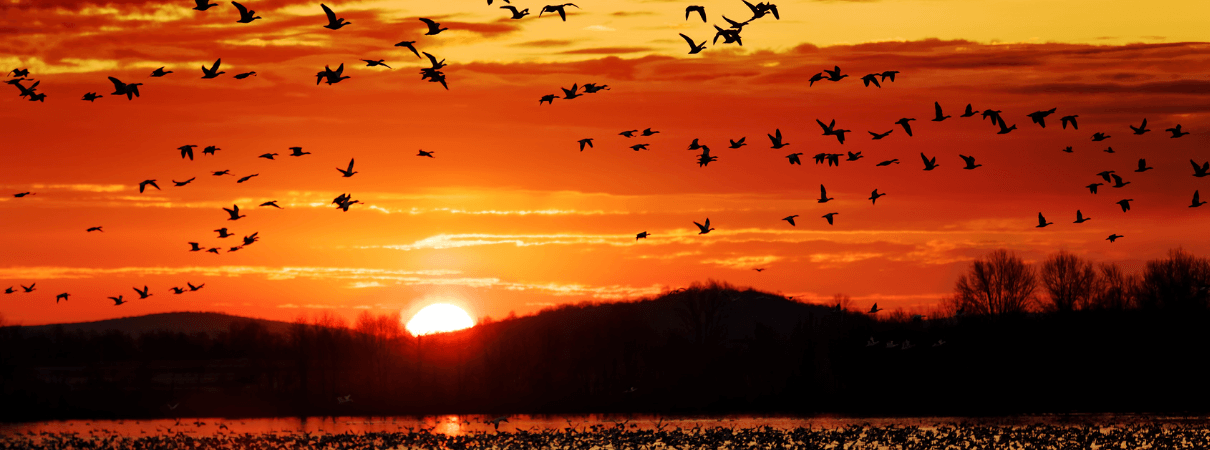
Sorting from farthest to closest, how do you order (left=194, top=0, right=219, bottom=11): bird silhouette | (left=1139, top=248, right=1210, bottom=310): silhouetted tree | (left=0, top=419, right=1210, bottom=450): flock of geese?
1. (left=1139, top=248, right=1210, bottom=310): silhouetted tree
2. (left=0, top=419, right=1210, bottom=450): flock of geese
3. (left=194, top=0, right=219, bottom=11): bird silhouette

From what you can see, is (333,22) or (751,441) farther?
(751,441)

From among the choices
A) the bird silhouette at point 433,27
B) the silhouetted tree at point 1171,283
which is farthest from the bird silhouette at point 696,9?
the silhouetted tree at point 1171,283

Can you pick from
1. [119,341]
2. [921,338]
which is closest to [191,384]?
[119,341]

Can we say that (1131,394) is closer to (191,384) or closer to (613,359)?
(613,359)

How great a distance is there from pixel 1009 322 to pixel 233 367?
92153mm

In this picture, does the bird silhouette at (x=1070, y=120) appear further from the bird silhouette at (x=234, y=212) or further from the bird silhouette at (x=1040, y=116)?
the bird silhouette at (x=234, y=212)

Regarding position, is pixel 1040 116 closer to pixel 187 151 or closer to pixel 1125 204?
pixel 1125 204

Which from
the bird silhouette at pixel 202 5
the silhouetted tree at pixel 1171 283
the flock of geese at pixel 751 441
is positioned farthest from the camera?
the silhouetted tree at pixel 1171 283

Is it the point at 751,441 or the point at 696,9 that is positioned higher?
the point at 696,9

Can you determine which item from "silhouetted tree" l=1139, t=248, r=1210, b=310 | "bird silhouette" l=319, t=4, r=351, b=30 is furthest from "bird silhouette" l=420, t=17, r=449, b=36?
"silhouetted tree" l=1139, t=248, r=1210, b=310

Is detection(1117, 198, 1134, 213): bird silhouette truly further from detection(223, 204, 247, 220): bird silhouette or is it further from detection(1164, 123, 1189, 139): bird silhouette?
detection(223, 204, 247, 220): bird silhouette

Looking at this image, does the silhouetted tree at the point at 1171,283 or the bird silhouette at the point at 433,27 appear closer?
the bird silhouette at the point at 433,27

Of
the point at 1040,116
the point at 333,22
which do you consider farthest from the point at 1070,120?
the point at 333,22

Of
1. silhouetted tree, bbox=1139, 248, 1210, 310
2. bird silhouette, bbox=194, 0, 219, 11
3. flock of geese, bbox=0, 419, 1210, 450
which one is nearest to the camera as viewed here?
bird silhouette, bbox=194, 0, 219, 11
